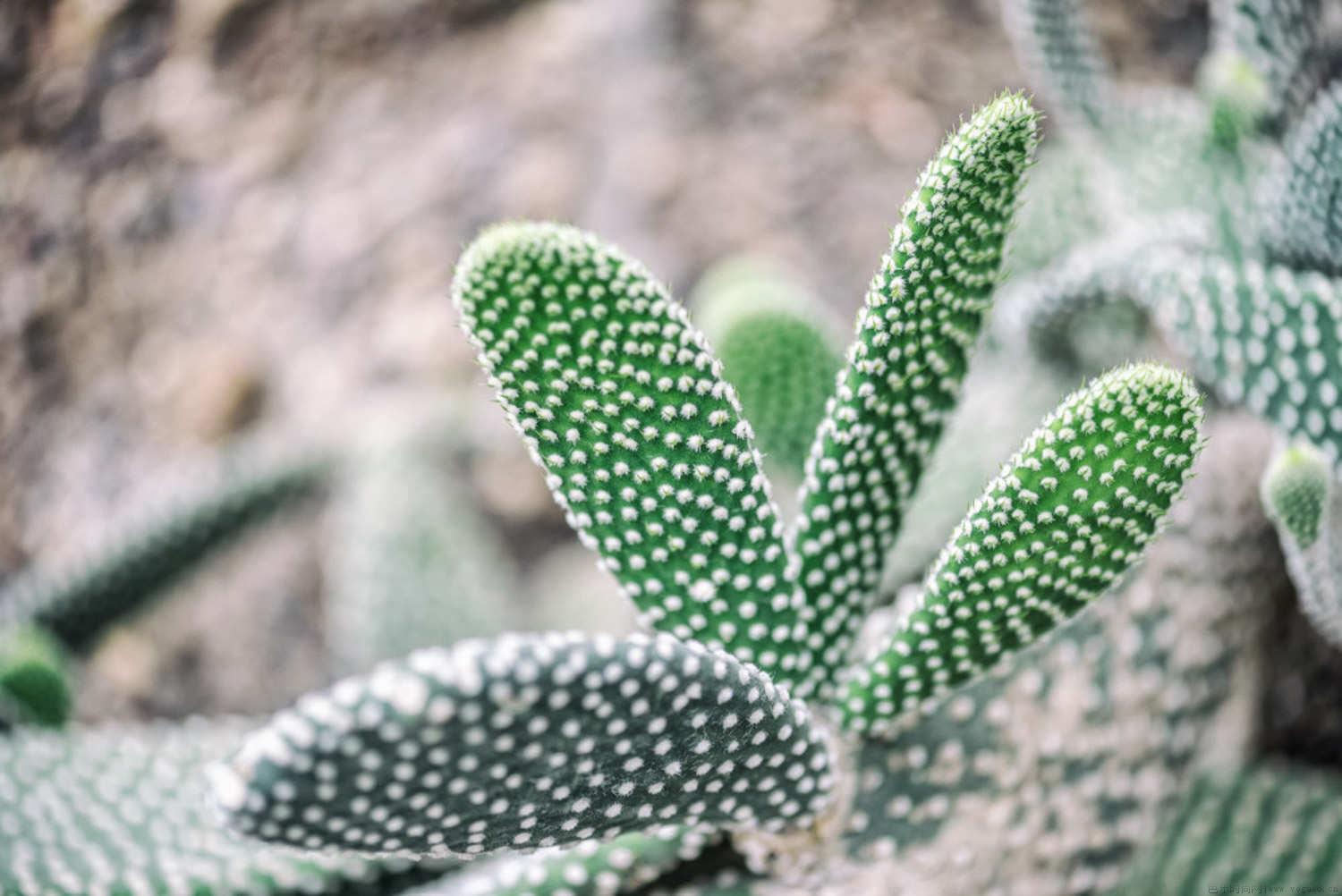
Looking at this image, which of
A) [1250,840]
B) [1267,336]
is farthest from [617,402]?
[1250,840]

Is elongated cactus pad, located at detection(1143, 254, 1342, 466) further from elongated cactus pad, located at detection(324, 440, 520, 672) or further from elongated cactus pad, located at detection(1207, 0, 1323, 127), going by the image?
elongated cactus pad, located at detection(324, 440, 520, 672)

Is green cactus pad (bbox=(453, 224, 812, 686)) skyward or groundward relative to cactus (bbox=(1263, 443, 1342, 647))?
skyward

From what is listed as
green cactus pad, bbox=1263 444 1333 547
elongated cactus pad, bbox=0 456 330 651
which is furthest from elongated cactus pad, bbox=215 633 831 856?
elongated cactus pad, bbox=0 456 330 651

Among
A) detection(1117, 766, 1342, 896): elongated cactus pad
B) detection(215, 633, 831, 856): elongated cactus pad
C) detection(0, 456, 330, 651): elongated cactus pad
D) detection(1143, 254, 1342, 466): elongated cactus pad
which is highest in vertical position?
detection(215, 633, 831, 856): elongated cactus pad

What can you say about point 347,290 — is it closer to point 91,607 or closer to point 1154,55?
point 91,607

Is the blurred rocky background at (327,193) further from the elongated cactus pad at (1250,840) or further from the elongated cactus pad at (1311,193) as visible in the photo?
the elongated cactus pad at (1250,840)

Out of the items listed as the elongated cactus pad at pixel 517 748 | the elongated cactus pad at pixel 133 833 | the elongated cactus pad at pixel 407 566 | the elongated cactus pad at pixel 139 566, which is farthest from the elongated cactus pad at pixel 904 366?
the elongated cactus pad at pixel 139 566

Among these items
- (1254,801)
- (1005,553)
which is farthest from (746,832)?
(1254,801)
